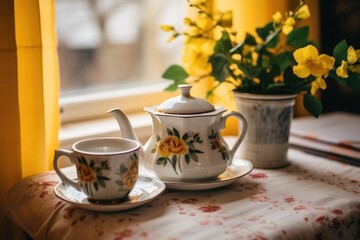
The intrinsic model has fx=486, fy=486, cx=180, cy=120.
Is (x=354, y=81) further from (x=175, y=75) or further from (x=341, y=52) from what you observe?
(x=175, y=75)

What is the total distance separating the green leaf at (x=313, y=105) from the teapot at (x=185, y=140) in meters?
0.21

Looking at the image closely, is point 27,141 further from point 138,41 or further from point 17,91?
point 138,41

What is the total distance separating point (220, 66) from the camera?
41.7 inches

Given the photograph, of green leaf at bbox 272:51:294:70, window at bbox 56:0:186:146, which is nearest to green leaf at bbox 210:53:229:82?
green leaf at bbox 272:51:294:70

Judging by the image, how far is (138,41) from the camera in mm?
1710

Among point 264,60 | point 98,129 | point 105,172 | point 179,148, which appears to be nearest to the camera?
point 105,172

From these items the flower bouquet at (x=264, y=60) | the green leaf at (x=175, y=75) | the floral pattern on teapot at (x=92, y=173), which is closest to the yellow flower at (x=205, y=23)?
the flower bouquet at (x=264, y=60)

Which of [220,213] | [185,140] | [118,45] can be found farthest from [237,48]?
[118,45]

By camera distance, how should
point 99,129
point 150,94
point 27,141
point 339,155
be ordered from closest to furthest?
point 27,141 < point 339,155 < point 99,129 < point 150,94

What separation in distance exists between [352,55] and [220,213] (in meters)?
0.40

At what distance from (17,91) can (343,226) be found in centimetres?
65

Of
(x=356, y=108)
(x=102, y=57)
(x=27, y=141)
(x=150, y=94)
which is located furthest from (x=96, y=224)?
(x=356, y=108)

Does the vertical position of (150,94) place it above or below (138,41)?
below

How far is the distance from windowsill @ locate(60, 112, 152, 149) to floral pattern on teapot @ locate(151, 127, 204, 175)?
0.40 meters
